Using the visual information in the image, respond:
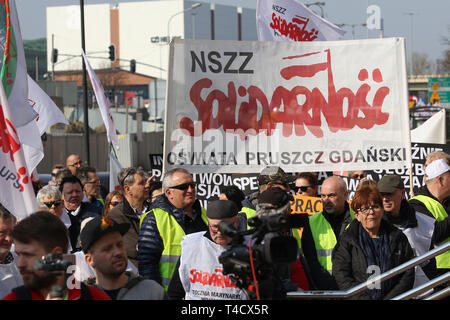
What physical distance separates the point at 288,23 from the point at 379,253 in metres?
6.06

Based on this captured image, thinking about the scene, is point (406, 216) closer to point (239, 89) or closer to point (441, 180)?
point (441, 180)

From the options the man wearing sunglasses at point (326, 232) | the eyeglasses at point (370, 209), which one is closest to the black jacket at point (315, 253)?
the man wearing sunglasses at point (326, 232)

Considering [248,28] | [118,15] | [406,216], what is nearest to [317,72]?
[406,216]

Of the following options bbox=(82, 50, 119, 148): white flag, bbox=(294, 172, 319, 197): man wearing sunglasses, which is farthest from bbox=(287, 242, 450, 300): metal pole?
bbox=(82, 50, 119, 148): white flag

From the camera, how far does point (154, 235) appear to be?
5598 millimetres

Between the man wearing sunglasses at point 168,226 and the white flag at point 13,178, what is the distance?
35.4 inches

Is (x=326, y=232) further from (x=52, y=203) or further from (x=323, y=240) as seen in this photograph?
(x=52, y=203)

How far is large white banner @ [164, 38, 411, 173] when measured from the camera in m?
7.48

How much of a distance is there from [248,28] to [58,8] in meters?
27.4

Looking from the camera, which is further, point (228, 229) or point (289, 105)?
point (289, 105)

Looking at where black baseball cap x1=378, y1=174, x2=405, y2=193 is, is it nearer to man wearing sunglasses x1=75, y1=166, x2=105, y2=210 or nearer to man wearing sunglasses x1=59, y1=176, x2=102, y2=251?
man wearing sunglasses x1=59, y1=176, x2=102, y2=251

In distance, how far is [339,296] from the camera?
4465mm

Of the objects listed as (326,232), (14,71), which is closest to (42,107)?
(14,71)

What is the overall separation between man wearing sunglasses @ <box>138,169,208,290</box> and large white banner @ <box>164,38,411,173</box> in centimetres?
147
